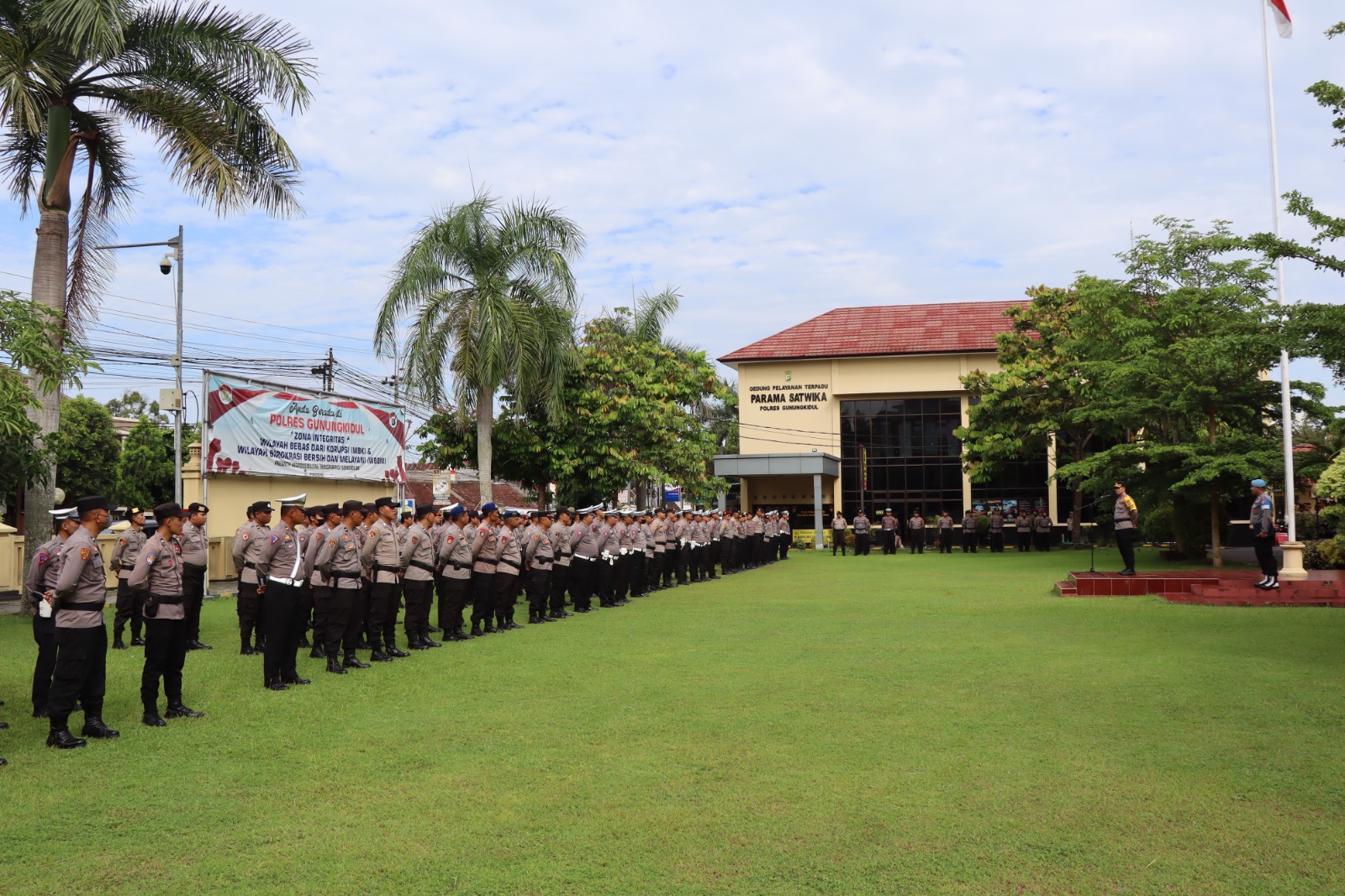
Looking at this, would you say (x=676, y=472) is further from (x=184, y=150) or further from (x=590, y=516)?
(x=184, y=150)

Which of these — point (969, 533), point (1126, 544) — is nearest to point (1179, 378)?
point (1126, 544)

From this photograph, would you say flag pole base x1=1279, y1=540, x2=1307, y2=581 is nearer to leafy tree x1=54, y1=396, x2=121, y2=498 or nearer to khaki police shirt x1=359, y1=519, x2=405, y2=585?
khaki police shirt x1=359, y1=519, x2=405, y2=585

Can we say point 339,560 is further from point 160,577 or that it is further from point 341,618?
point 160,577

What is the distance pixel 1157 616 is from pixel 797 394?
31132 mm

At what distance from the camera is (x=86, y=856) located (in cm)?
459

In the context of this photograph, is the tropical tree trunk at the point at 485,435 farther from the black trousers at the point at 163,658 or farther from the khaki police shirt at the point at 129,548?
the black trousers at the point at 163,658

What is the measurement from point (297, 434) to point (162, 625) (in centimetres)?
1176

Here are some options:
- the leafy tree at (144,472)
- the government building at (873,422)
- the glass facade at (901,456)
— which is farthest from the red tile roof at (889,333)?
the leafy tree at (144,472)

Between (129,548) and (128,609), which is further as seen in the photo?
(129,548)

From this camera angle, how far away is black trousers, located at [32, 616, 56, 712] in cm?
745

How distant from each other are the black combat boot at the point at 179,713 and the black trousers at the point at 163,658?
18 millimetres

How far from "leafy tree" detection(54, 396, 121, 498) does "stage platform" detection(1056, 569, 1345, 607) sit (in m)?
29.1

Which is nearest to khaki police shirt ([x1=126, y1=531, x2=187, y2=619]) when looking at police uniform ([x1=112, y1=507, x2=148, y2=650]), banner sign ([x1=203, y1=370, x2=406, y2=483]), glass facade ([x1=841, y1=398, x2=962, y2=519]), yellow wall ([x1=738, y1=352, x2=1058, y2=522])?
police uniform ([x1=112, y1=507, x2=148, y2=650])

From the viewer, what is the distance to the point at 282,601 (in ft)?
29.1
